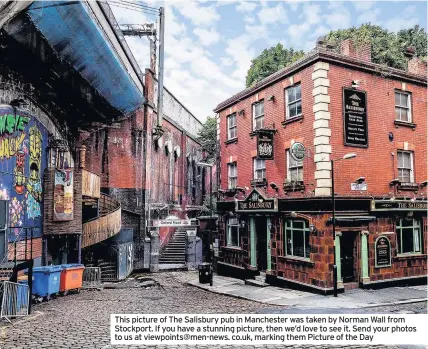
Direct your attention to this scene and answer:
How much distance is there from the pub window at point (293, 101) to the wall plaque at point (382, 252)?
6.42 m

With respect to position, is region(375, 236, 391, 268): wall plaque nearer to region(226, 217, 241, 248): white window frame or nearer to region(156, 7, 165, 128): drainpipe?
region(226, 217, 241, 248): white window frame

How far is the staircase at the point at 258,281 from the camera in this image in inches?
721

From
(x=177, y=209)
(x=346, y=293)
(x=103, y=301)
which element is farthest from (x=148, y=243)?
(x=346, y=293)

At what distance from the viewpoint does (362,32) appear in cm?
3309

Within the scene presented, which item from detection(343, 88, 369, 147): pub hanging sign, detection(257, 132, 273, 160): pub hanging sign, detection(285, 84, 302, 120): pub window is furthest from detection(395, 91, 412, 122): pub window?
detection(257, 132, 273, 160): pub hanging sign

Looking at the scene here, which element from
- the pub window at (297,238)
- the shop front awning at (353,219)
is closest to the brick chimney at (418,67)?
the shop front awning at (353,219)

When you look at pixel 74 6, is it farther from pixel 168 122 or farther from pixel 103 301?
pixel 168 122

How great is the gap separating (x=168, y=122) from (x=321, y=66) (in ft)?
54.3

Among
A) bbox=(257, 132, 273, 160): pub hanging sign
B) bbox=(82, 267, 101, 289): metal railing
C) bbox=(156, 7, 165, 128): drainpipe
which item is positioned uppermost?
bbox=(156, 7, 165, 128): drainpipe

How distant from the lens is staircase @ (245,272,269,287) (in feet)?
60.1

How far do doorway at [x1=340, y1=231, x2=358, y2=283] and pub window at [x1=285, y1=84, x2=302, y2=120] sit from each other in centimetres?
562

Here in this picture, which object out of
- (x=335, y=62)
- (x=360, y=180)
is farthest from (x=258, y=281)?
(x=335, y=62)

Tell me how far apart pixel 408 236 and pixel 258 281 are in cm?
718

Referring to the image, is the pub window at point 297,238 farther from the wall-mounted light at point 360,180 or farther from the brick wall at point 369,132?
the wall-mounted light at point 360,180
